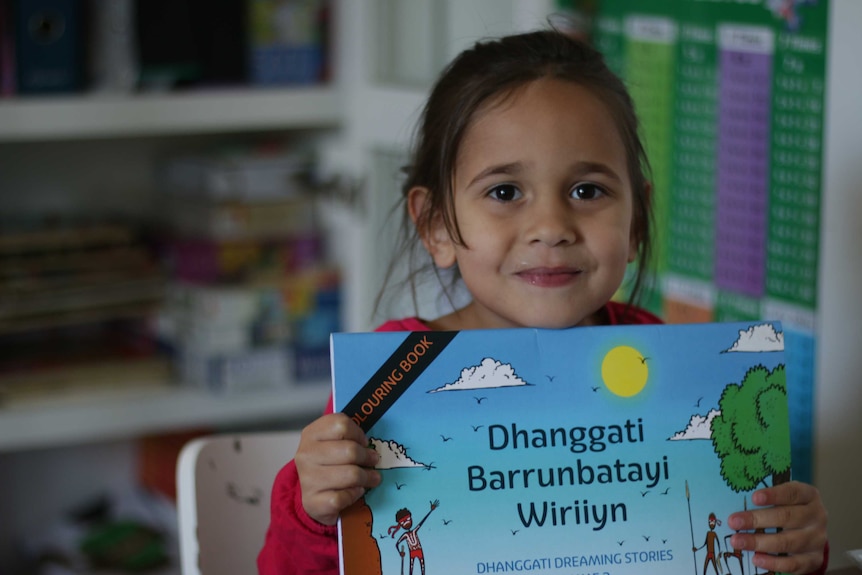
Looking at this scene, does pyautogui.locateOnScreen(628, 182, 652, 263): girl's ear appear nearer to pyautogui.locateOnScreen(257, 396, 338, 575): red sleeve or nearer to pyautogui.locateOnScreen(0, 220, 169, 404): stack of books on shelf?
pyautogui.locateOnScreen(257, 396, 338, 575): red sleeve

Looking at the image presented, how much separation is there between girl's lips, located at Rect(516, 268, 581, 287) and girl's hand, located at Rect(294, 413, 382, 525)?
0.21 m

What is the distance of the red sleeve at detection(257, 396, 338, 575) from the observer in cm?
87

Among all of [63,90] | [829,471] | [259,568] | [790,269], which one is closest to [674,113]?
[790,269]

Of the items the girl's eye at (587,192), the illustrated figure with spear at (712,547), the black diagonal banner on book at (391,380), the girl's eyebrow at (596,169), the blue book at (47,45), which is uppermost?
the blue book at (47,45)

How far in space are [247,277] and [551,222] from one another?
1.17 m

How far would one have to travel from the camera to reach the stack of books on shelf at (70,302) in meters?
1.80

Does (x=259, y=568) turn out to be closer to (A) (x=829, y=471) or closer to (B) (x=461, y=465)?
(B) (x=461, y=465)

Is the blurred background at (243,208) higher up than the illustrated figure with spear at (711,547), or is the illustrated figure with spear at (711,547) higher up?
the blurred background at (243,208)

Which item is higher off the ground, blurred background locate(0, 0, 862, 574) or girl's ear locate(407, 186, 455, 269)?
blurred background locate(0, 0, 862, 574)

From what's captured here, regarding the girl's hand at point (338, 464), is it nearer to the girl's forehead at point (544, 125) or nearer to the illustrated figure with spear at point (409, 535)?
the illustrated figure with spear at point (409, 535)

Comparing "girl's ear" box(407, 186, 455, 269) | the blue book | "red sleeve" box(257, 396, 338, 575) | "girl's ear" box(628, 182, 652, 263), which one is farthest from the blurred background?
"red sleeve" box(257, 396, 338, 575)

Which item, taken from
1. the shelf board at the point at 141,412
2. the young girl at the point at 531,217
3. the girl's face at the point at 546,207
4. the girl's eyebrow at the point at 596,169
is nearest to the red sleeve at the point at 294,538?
the young girl at the point at 531,217

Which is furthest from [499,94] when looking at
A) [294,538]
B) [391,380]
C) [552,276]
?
[294,538]

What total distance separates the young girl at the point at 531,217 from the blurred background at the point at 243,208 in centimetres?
36
